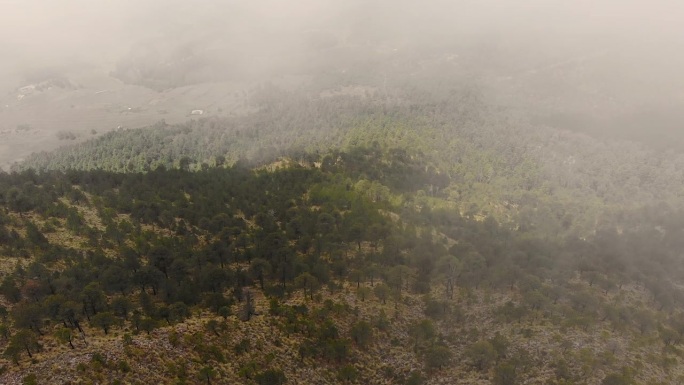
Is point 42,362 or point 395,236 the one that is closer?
point 42,362

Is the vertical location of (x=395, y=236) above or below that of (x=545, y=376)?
above

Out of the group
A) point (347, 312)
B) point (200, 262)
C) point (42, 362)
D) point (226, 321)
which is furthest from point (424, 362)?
point (42, 362)

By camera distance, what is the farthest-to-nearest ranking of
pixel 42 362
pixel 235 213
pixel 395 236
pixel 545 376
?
pixel 235 213 < pixel 395 236 < pixel 545 376 < pixel 42 362

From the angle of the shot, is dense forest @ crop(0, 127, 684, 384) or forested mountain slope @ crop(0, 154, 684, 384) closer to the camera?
forested mountain slope @ crop(0, 154, 684, 384)

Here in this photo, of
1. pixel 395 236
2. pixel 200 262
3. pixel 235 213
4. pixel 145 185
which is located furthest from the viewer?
pixel 145 185

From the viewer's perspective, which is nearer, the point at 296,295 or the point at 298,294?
the point at 296,295

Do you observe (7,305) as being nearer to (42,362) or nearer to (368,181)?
(42,362)

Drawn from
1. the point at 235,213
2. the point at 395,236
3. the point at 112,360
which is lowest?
the point at 395,236

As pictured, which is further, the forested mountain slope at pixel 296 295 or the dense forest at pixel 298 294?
the dense forest at pixel 298 294
